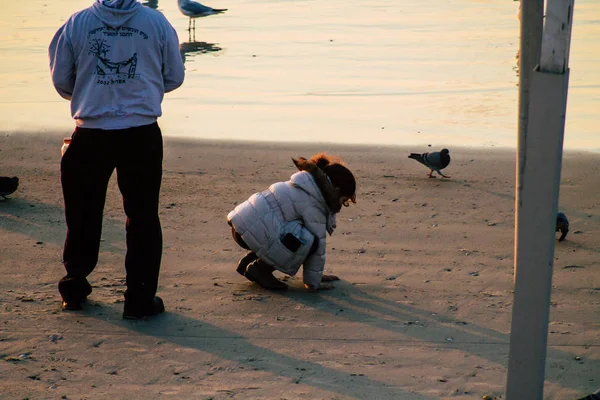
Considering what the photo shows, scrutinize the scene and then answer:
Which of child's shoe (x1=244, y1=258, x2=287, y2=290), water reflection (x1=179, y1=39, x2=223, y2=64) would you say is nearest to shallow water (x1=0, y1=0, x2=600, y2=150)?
water reflection (x1=179, y1=39, x2=223, y2=64)

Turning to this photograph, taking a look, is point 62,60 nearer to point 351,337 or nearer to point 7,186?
point 351,337

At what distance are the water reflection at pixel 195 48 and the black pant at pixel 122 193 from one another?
12007mm

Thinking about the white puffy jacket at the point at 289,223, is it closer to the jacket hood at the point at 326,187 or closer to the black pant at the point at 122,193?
the jacket hood at the point at 326,187

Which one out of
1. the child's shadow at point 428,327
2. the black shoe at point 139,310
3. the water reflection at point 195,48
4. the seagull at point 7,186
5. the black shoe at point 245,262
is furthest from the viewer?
the water reflection at point 195,48

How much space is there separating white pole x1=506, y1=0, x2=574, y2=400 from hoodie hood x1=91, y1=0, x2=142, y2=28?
2497mm

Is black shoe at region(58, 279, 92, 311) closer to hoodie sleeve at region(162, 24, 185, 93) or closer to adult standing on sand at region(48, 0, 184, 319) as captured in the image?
adult standing on sand at region(48, 0, 184, 319)

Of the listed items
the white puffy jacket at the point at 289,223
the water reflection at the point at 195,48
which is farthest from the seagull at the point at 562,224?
the water reflection at the point at 195,48

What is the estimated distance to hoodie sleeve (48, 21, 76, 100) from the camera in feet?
17.5

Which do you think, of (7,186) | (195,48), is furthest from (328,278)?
(195,48)

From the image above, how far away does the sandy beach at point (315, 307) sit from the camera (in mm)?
4848

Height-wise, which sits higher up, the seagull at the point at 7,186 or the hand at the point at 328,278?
the seagull at the point at 7,186

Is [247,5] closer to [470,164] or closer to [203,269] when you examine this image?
[470,164]

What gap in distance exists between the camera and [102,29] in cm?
529

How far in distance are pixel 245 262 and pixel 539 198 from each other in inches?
118
